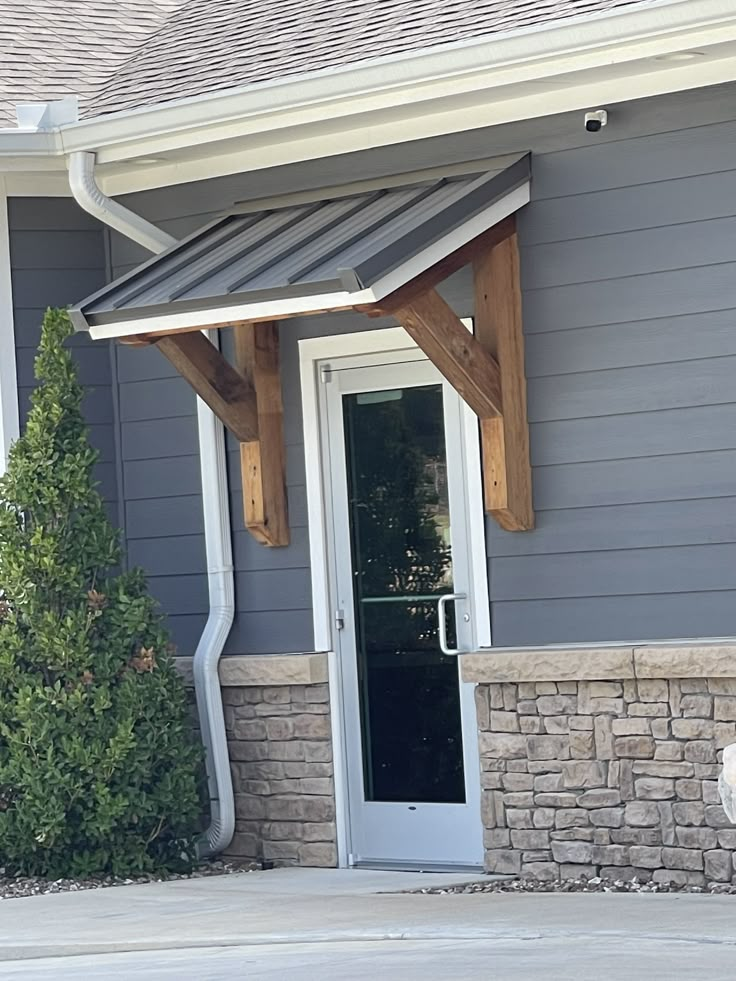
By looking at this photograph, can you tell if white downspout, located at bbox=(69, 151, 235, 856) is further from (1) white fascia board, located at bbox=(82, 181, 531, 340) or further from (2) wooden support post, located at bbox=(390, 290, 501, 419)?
(2) wooden support post, located at bbox=(390, 290, 501, 419)

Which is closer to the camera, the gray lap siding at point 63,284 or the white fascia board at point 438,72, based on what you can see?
the white fascia board at point 438,72

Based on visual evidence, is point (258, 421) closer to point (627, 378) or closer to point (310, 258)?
point (310, 258)

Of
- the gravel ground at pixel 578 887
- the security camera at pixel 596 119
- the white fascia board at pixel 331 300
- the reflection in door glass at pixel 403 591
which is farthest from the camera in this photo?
the reflection in door glass at pixel 403 591

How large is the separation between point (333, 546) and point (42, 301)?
6.00ft

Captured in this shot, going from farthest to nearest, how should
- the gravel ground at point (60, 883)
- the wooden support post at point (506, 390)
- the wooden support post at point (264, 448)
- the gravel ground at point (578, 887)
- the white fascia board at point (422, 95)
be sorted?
1. the wooden support post at point (264, 448)
2. the gravel ground at point (60, 883)
3. the wooden support post at point (506, 390)
4. the gravel ground at point (578, 887)
5. the white fascia board at point (422, 95)

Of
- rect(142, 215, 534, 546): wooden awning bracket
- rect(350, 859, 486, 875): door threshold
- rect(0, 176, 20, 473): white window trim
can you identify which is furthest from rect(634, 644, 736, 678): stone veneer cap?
rect(0, 176, 20, 473): white window trim

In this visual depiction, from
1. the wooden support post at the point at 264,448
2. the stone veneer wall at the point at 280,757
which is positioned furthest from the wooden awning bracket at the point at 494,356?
the stone veneer wall at the point at 280,757

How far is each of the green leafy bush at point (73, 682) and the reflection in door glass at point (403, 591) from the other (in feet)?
2.79

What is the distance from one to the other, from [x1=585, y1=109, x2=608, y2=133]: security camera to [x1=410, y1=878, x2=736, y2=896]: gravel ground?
2967 mm

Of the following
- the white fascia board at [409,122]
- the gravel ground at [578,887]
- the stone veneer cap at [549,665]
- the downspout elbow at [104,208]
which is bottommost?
the gravel ground at [578,887]

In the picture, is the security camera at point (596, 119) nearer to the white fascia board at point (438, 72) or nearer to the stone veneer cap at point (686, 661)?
the white fascia board at point (438, 72)

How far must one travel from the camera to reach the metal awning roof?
713 centimetres

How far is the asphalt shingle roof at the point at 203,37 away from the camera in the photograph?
25.4 ft

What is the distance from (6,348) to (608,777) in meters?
3.43
